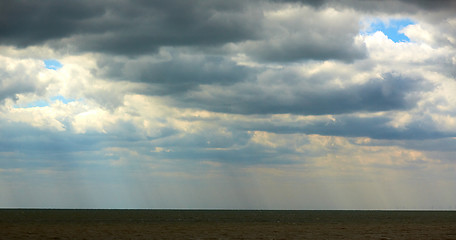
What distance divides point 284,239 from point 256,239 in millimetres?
3141

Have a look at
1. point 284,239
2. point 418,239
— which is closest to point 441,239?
point 418,239

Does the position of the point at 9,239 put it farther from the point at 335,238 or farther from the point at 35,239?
the point at 335,238

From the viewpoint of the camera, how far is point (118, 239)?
5941 centimetres

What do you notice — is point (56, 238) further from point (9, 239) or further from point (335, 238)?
point (335, 238)

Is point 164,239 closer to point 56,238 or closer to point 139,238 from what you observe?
point 139,238

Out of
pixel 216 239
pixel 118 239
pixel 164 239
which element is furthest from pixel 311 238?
pixel 118 239

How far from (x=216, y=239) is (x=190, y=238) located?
3.51m

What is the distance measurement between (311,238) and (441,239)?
1421cm

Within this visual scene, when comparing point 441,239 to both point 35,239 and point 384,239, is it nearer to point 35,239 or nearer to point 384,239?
point 384,239

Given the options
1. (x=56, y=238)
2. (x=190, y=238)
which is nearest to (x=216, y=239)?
(x=190, y=238)

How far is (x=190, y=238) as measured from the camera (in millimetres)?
61000

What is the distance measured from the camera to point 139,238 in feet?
199

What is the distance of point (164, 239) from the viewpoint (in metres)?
59.2

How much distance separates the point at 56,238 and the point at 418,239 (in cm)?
4057
